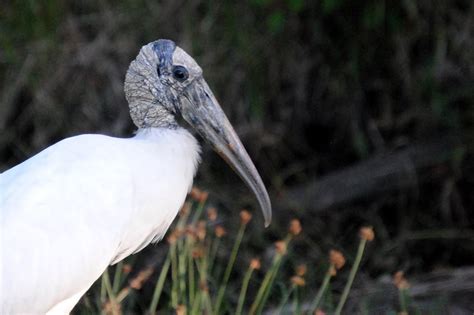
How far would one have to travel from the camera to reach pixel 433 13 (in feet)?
18.9

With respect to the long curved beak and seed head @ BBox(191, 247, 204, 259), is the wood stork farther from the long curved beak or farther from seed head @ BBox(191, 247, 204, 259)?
seed head @ BBox(191, 247, 204, 259)

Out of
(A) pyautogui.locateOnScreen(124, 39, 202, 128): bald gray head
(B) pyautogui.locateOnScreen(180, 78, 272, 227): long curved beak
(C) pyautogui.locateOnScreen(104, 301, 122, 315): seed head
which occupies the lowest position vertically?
(C) pyautogui.locateOnScreen(104, 301, 122, 315): seed head

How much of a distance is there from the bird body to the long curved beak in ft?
0.51

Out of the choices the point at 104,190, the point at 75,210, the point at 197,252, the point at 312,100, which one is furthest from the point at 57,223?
the point at 312,100

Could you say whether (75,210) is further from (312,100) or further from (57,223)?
(312,100)

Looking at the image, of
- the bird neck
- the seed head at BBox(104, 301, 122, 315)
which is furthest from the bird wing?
the bird neck

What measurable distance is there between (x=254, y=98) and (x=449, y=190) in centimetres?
107

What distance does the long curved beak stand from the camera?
13.2 feet

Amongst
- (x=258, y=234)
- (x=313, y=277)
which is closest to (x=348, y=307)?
(x=313, y=277)

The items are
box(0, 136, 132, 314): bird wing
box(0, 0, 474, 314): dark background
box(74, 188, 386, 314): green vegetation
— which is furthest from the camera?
box(0, 0, 474, 314): dark background

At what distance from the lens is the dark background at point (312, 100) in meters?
5.74

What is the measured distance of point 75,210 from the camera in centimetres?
373

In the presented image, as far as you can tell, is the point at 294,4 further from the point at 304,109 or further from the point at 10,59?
the point at 10,59

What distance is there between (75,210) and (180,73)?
618mm
